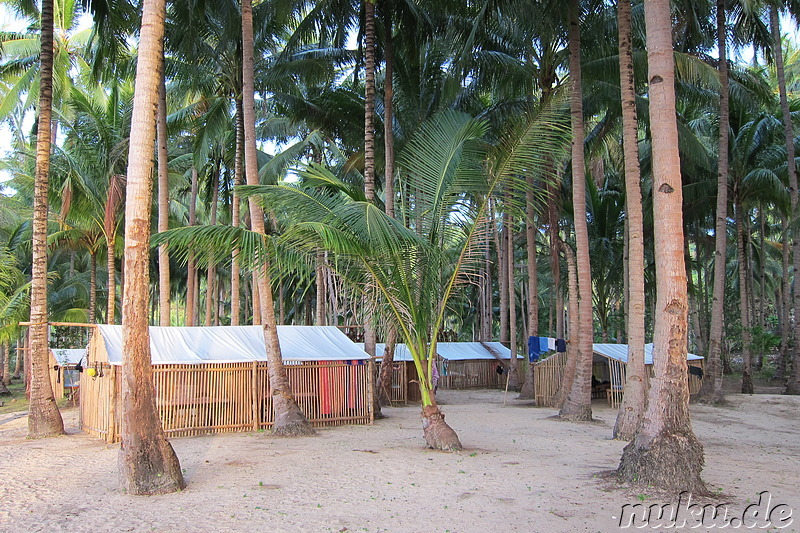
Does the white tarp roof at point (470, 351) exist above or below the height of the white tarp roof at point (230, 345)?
below

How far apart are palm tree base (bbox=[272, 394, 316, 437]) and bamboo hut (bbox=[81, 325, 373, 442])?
96cm

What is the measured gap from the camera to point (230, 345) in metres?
15.1

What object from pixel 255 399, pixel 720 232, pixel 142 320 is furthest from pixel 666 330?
pixel 720 232

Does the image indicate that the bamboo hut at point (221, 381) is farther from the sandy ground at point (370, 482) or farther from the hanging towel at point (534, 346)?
the hanging towel at point (534, 346)

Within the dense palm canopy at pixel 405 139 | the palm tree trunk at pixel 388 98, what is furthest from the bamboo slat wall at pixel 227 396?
the palm tree trunk at pixel 388 98

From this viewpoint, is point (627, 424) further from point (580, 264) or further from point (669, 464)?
point (669, 464)

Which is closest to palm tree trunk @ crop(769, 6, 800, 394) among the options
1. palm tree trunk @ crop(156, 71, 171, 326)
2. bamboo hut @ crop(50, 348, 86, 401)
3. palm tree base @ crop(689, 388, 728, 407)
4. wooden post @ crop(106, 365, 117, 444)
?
palm tree base @ crop(689, 388, 728, 407)

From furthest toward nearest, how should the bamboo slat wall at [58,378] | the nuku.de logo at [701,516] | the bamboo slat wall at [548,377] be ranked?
the bamboo slat wall at [548,377] < the bamboo slat wall at [58,378] < the nuku.de logo at [701,516]

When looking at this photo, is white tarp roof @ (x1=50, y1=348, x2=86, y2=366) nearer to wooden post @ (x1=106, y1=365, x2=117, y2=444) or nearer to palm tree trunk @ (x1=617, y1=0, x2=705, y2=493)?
wooden post @ (x1=106, y1=365, x2=117, y2=444)

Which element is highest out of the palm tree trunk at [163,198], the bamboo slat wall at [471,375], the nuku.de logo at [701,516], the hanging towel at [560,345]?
the palm tree trunk at [163,198]

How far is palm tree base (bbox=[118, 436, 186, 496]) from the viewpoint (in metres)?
7.57

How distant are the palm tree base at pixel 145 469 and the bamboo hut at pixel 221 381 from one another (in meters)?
4.68

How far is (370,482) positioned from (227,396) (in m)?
5.85

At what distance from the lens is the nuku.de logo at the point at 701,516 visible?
6441 mm
